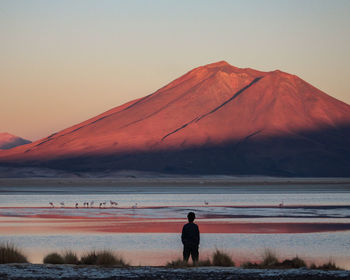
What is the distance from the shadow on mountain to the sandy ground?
15418cm

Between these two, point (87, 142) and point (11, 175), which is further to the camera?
point (87, 142)

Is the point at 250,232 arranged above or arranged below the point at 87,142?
below

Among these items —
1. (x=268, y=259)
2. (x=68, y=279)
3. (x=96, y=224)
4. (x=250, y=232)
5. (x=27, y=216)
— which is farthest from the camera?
(x=27, y=216)

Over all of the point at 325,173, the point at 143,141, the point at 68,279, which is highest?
the point at 143,141

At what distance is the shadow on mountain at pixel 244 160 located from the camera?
571 feet

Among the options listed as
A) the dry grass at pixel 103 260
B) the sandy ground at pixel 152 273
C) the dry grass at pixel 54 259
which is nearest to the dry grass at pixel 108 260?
the dry grass at pixel 103 260

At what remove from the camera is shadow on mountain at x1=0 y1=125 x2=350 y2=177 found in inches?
6855

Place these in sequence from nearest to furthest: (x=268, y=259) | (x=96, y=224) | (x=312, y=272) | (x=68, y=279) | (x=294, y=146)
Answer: (x=68, y=279) < (x=312, y=272) < (x=268, y=259) < (x=96, y=224) < (x=294, y=146)

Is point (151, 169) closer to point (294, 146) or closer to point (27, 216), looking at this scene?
point (294, 146)

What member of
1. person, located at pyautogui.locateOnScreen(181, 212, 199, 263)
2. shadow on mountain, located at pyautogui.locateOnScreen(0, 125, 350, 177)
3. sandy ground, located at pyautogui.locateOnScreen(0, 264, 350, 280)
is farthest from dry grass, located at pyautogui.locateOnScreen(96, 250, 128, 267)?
shadow on mountain, located at pyautogui.locateOnScreen(0, 125, 350, 177)

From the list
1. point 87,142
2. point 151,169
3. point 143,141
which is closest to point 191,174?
point 151,169

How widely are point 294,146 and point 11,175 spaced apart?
67251mm

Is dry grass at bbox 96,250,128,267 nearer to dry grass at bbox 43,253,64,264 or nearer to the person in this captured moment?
dry grass at bbox 43,253,64,264

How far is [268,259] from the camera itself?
17.9m
